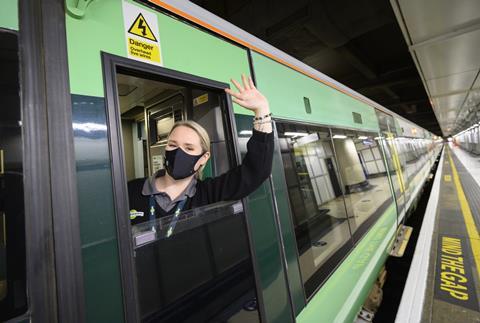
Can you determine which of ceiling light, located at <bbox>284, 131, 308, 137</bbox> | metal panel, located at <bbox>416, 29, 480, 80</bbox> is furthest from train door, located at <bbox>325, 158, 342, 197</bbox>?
metal panel, located at <bbox>416, 29, 480, 80</bbox>

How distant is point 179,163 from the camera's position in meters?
1.12

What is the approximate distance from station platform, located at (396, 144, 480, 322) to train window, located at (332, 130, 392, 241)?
3.10 ft

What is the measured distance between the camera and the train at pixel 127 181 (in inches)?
24.6

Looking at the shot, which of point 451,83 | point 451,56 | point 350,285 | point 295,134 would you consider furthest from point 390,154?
point 451,83

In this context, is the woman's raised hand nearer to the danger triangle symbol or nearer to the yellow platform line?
the danger triangle symbol

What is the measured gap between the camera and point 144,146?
118 inches

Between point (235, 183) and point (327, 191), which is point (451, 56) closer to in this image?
point (327, 191)

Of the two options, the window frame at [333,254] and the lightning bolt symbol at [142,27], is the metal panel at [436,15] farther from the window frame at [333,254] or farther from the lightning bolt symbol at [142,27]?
the lightning bolt symbol at [142,27]

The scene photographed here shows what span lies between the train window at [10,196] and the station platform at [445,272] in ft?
10.1

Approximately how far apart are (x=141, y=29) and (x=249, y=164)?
0.73m

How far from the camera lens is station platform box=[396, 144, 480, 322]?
254 centimetres

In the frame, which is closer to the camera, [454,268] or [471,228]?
[454,268]

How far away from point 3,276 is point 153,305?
0.43 meters

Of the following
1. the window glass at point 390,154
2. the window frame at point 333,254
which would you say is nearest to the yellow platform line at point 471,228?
the window glass at point 390,154
